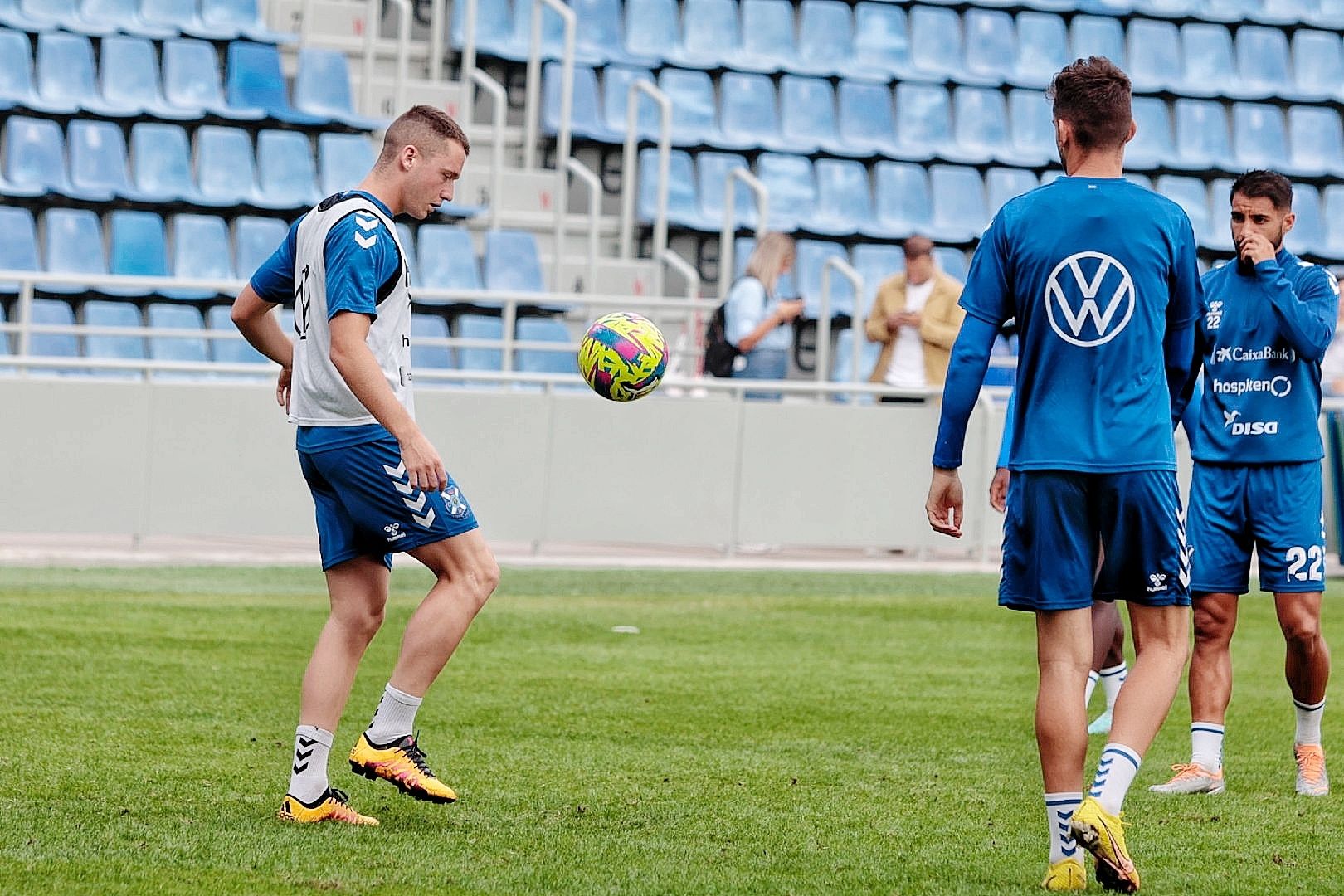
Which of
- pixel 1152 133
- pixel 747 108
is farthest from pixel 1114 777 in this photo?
pixel 1152 133

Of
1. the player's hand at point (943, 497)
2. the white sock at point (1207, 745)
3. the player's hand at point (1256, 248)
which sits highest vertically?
the player's hand at point (1256, 248)

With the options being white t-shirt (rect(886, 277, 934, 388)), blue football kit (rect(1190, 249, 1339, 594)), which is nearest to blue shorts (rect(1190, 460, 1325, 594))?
blue football kit (rect(1190, 249, 1339, 594))

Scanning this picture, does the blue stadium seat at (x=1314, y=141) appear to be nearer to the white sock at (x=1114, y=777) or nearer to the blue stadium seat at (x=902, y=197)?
the blue stadium seat at (x=902, y=197)

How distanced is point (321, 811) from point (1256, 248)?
3.44 m

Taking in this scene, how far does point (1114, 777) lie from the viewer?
14.7ft

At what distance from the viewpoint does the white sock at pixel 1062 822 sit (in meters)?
4.51

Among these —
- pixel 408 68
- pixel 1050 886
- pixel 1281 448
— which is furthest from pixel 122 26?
pixel 1050 886

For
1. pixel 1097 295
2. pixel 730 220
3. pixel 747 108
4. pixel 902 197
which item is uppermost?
pixel 747 108

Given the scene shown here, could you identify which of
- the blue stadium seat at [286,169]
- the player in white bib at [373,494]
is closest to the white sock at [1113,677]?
the player in white bib at [373,494]

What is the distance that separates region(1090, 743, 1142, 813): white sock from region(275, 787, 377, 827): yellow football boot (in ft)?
6.50

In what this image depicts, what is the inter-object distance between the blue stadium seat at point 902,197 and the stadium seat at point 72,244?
737 cm

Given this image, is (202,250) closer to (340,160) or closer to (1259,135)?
(340,160)

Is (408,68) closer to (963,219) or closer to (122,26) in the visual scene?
(122,26)

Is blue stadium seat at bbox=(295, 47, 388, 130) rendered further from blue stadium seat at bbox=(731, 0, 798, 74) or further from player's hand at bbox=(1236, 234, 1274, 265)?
player's hand at bbox=(1236, 234, 1274, 265)
